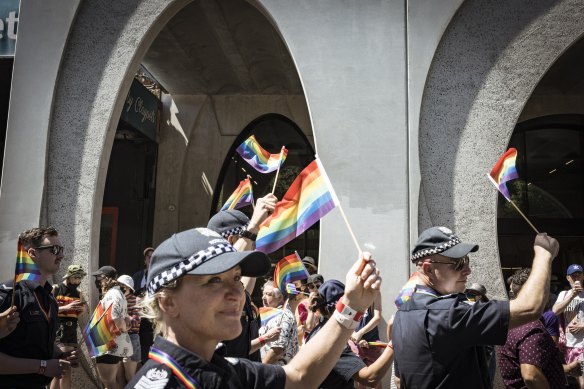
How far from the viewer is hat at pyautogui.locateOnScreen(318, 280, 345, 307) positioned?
4336 mm

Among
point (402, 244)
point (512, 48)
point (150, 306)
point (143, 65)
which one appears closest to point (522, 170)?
point (512, 48)

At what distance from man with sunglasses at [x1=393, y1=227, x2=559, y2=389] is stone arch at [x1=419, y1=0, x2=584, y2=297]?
187 inches

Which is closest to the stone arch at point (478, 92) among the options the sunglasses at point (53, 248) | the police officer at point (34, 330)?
the sunglasses at point (53, 248)

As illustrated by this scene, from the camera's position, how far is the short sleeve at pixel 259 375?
2101 millimetres

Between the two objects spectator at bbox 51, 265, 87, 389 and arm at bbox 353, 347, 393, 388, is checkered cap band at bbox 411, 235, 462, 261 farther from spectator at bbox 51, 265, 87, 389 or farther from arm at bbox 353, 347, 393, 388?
spectator at bbox 51, 265, 87, 389

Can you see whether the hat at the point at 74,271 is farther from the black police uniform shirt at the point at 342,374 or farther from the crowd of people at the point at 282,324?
the black police uniform shirt at the point at 342,374

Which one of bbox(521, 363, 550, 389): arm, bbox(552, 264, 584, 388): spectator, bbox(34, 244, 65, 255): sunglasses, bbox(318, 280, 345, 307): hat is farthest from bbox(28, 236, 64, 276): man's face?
bbox(552, 264, 584, 388): spectator

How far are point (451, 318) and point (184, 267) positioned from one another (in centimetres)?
172

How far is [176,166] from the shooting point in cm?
1542

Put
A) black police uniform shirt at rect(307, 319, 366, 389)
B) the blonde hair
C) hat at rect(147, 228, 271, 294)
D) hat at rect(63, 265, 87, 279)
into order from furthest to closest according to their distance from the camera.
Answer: hat at rect(63, 265, 87, 279)
black police uniform shirt at rect(307, 319, 366, 389)
the blonde hair
hat at rect(147, 228, 271, 294)

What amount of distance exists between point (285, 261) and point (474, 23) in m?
4.72

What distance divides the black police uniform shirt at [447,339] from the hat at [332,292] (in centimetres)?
95

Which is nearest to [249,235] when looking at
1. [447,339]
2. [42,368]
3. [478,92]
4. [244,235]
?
[244,235]

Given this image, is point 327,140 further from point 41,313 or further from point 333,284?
point 41,313
